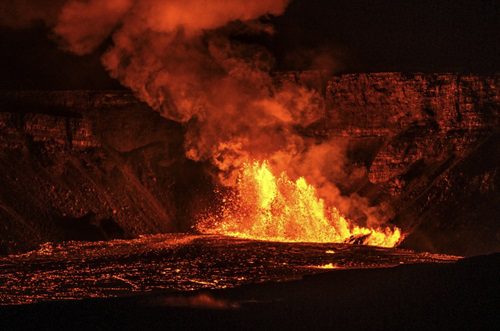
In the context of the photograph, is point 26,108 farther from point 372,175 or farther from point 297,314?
point 297,314

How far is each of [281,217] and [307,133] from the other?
5.80 m

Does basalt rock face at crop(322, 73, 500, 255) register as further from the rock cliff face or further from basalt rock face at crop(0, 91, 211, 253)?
basalt rock face at crop(0, 91, 211, 253)

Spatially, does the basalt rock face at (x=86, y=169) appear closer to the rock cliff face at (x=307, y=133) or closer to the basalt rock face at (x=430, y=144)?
the rock cliff face at (x=307, y=133)

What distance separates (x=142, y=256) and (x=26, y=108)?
14.8m

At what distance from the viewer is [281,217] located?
52125 mm

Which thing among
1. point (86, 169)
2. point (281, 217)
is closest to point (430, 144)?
point (281, 217)

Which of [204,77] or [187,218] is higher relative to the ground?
[204,77]

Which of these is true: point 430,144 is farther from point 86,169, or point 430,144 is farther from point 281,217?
point 86,169

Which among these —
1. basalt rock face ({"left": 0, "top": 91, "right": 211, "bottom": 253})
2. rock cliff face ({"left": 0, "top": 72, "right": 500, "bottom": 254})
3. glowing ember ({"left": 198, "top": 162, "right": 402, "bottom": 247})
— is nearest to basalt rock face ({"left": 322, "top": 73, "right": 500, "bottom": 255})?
A: rock cliff face ({"left": 0, "top": 72, "right": 500, "bottom": 254})

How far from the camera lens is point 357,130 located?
179 ft

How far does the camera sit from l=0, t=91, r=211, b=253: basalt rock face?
1839 inches

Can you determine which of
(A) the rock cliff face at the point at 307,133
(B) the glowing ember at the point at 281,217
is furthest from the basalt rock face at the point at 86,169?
(B) the glowing ember at the point at 281,217

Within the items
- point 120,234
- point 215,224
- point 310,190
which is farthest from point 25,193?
point 310,190

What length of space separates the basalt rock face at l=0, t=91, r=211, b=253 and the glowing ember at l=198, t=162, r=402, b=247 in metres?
3.49
